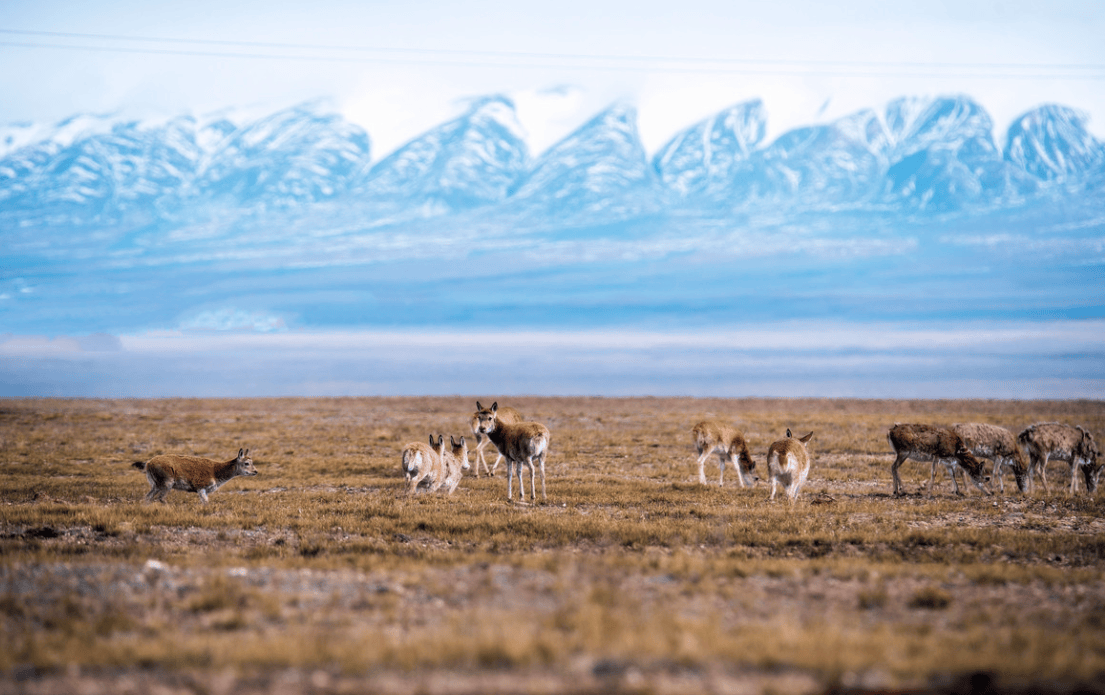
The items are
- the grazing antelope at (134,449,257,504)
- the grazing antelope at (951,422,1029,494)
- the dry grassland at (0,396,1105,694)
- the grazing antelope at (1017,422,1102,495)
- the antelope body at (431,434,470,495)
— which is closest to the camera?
the dry grassland at (0,396,1105,694)

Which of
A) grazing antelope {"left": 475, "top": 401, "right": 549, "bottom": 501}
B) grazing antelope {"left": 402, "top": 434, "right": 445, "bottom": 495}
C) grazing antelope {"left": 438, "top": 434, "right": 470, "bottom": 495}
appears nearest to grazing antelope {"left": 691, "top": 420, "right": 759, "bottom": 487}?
grazing antelope {"left": 475, "top": 401, "right": 549, "bottom": 501}

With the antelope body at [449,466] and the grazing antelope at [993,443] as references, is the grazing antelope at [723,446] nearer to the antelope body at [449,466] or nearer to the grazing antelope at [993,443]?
the grazing antelope at [993,443]

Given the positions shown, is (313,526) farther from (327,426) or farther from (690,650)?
(327,426)

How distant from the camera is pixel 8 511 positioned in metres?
16.8

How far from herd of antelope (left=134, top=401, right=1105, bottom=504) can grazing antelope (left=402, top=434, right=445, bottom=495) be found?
0.03 meters

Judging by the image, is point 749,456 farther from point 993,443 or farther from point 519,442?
point 993,443

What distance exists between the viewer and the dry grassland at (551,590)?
261 inches

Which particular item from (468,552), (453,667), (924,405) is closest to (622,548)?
(468,552)

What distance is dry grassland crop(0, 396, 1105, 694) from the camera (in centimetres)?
662

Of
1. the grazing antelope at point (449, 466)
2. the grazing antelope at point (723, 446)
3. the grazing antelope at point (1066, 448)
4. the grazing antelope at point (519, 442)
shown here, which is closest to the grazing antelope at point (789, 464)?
the grazing antelope at point (723, 446)

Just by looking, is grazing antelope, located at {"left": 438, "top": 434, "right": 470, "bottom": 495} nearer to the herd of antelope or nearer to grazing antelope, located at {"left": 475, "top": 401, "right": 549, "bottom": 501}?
the herd of antelope

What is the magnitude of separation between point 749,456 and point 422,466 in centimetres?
996

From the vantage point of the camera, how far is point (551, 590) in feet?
31.4

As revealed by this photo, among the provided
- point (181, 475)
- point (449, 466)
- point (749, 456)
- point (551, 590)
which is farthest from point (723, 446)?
point (181, 475)
